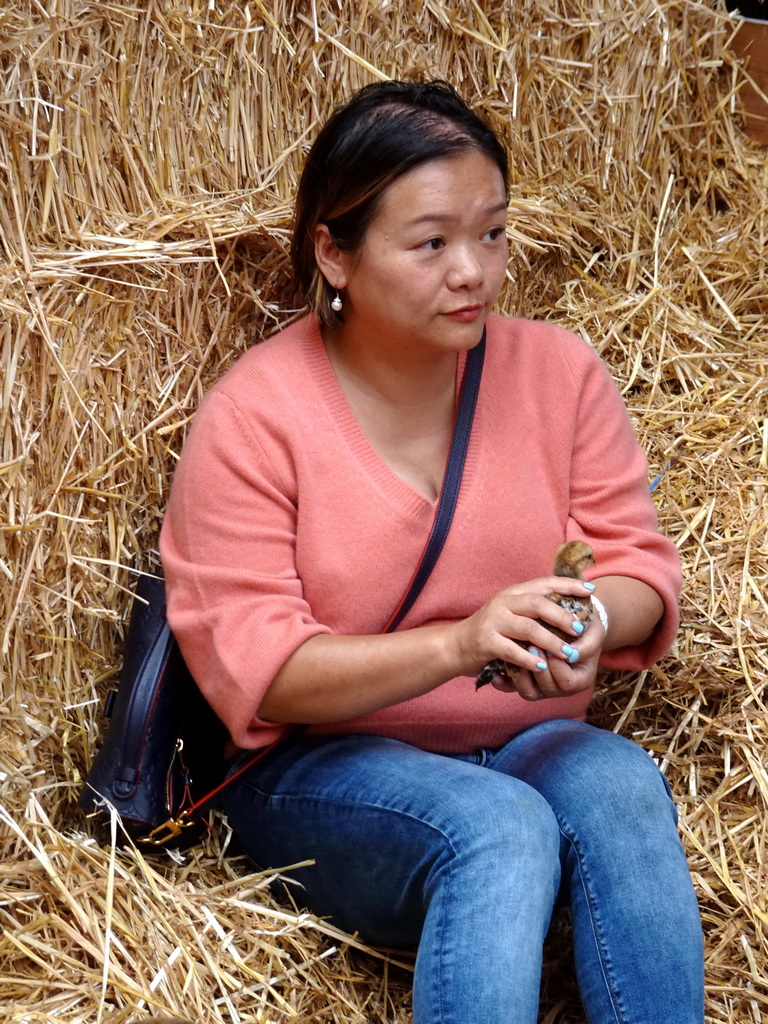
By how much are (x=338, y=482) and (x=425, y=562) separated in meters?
0.15

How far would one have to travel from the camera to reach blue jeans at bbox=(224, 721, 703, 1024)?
1423mm

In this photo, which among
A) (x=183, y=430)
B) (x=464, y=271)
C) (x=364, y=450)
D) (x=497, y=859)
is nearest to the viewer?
(x=497, y=859)

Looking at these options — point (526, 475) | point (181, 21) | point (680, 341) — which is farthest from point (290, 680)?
point (680, 341)

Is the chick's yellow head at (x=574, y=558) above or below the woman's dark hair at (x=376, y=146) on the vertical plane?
below

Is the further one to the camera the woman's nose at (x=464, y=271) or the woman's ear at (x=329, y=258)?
the woman's ear at (x=329, y=258)

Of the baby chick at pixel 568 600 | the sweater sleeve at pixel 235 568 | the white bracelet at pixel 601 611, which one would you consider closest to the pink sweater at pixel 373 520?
the sweater sleeve at pixel 235 568

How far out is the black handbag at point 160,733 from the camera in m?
1.73

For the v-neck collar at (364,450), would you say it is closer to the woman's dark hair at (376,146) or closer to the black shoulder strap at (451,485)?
the black shoulder strap at (451,485)

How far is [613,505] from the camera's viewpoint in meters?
1.78

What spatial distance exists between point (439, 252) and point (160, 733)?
29.3 inches

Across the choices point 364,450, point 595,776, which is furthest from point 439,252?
point 595,776

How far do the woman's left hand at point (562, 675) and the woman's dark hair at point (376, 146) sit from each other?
0.58m

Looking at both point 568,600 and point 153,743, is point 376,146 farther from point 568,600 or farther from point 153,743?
point 153,743

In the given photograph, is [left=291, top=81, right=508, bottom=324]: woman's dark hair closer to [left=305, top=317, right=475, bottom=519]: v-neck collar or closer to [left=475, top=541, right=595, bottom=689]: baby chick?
[left=305, top=317, right=475, bottom=519]: v-neck collar
